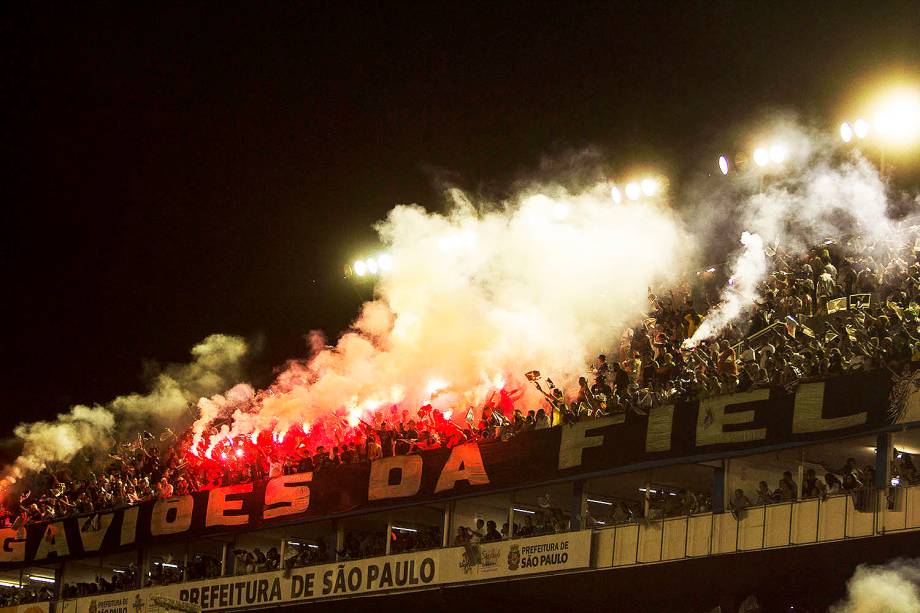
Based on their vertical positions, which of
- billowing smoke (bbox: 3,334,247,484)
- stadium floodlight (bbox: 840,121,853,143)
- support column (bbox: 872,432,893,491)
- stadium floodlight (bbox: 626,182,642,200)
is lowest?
support column (bbox: 872,432,893,491)

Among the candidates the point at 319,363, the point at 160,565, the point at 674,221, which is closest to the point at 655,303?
the point at 674,221

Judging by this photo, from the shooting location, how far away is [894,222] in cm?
2598

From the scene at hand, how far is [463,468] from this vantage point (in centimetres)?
2655

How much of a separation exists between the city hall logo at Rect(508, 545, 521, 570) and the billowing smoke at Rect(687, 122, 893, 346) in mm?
5549

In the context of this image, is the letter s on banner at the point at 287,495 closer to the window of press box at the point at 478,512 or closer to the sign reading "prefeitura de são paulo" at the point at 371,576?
the sign reading "prefeitura de são paulo" at the point at 371,576

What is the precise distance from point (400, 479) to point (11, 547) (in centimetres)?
1514

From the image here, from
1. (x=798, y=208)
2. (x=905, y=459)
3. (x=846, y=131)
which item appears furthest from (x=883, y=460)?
(x=798, y=208)

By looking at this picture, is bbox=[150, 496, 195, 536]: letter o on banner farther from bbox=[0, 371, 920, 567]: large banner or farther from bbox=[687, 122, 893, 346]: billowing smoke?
bbox=[687, 122, 893, 346]: billowing smoke

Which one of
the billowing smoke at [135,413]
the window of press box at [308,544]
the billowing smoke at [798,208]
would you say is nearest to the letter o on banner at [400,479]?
the window of press box at [308,544]

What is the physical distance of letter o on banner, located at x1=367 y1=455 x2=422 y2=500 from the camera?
27453 mm

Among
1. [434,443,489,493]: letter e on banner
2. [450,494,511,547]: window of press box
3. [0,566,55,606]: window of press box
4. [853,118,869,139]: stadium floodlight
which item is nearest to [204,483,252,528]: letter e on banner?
[450,494,511,547]: window of press box

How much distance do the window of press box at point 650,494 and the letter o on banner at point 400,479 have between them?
3.84 m

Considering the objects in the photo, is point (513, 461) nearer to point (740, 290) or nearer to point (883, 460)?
point (740, 290)

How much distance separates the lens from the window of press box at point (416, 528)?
27.6 metres
